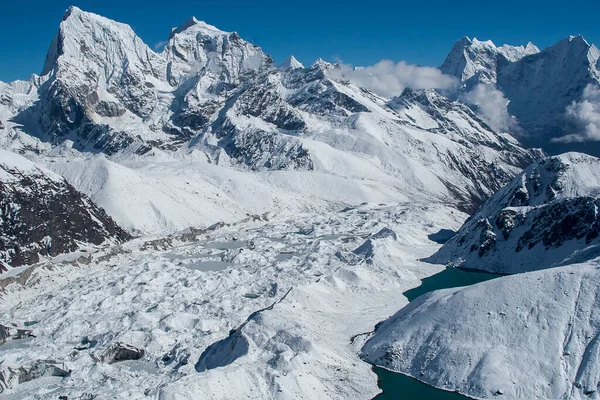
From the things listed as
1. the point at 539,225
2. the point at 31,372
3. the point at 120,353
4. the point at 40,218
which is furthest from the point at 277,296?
the point at 40,218

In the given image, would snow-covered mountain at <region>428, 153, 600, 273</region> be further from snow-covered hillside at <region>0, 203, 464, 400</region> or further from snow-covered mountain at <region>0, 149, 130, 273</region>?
snow-covered mountain at <region>0, 149, 130, 273</region>

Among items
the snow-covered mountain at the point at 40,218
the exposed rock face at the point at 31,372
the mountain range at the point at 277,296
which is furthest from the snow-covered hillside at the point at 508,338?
the snow-covered mountain at the point at 40,218

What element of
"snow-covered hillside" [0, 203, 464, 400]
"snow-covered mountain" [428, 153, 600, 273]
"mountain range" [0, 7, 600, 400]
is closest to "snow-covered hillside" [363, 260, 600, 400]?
"mountain range" [0, 7, 600, 400]

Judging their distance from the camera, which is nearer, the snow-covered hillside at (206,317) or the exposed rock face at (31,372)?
the snow-covered hillside at (206,317)

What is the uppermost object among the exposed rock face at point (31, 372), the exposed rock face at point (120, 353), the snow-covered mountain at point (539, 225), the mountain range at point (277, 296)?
the snow-covered mountain at point (539, 225)

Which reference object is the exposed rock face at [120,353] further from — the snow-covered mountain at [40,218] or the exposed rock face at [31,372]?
the snow-covered mountain at [40,218]

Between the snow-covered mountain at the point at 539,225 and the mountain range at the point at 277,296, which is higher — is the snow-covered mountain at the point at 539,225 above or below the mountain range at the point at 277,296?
above

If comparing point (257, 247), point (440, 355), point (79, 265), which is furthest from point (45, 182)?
point (440, 355)
